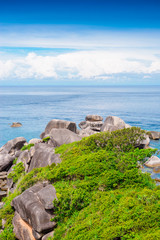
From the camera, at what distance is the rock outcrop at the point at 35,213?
33.7ft

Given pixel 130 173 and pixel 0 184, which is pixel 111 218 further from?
pixel 0 184

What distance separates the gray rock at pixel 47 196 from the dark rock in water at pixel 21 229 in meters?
1.55

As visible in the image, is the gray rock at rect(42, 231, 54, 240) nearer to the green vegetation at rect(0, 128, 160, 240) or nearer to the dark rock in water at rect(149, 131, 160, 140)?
the green vegetation at rect(0, 128, 160, 240)

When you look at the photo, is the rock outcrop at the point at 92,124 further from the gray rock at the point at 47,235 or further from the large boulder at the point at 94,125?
the gray rock at the point at 47,235

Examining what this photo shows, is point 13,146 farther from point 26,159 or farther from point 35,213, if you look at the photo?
point 35,213

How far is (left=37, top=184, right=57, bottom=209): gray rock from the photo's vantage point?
10.6m

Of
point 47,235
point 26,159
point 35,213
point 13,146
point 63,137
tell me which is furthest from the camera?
point 13,146

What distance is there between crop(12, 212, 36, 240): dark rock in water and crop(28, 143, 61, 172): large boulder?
5.06 metres

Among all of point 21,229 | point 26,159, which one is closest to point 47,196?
point 21,229

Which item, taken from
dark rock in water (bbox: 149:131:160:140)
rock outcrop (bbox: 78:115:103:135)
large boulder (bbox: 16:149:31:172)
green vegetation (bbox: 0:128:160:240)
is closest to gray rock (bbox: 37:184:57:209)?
green vegetation (bbox: 0:128:160:240)

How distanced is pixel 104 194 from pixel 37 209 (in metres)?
3.23

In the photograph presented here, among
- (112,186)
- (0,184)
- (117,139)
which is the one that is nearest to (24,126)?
(0,184)

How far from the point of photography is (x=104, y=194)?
10797 mm

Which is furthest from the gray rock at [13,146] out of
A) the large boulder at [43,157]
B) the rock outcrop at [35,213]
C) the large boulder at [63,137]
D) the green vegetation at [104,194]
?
the rock outcrop at [35,213]
